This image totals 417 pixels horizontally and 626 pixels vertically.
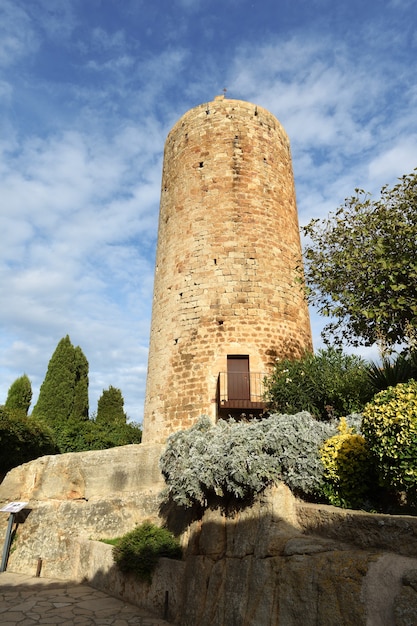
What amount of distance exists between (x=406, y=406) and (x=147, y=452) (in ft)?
22.0

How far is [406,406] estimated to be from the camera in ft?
14.7

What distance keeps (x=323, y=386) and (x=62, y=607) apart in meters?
6.20

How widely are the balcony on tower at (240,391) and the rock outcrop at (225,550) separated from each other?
2066mm

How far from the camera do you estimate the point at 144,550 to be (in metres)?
6.83

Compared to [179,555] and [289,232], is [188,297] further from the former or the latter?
[179,555]

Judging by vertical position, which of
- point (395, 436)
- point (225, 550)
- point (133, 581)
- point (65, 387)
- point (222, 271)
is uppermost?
point (222, 271)

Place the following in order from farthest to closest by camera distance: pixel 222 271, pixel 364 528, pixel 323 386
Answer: pixel 222 271, pixel 323 386, pixel 364 528

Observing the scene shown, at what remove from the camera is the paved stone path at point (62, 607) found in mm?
5957

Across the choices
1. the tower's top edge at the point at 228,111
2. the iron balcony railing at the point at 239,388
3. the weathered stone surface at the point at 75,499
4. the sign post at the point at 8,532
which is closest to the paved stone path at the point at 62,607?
the weathered stone surface at the point at 75,499

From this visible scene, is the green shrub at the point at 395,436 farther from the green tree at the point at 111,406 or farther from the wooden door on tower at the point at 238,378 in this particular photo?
the green tree at the point at 111,406

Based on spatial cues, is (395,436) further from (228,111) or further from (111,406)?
(111,406)

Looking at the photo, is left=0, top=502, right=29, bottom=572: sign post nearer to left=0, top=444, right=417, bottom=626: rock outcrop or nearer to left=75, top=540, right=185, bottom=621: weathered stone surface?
left=0, top=444, right=417, bottom=626: rock outcrop

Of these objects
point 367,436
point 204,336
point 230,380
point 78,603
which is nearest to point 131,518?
point 78,603

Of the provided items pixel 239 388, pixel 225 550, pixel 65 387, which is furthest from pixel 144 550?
pixel 65 387
